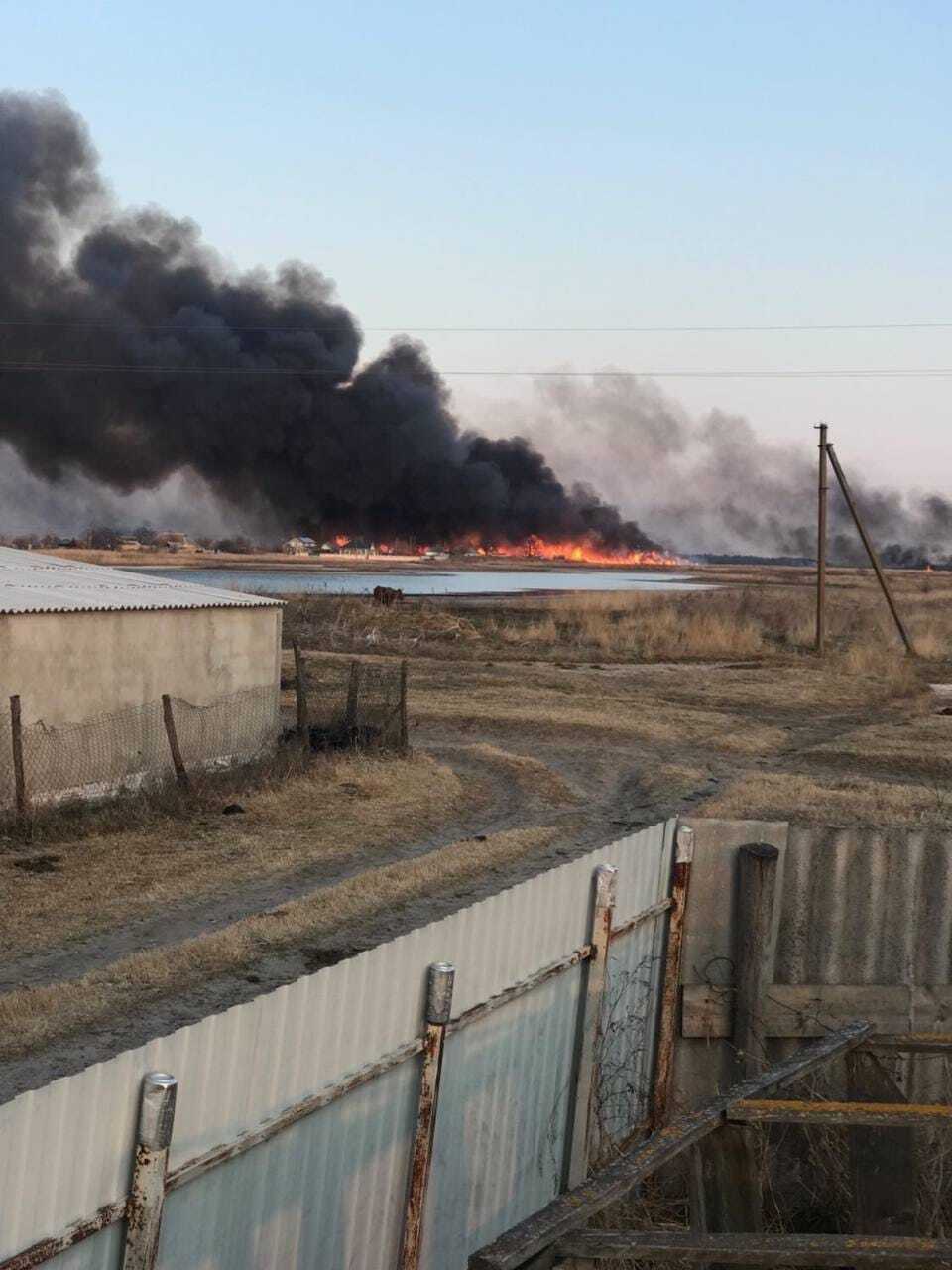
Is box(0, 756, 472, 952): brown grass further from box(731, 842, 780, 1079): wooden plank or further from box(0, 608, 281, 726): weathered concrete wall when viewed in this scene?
box(731, 842, 780, 1079): wooden plank

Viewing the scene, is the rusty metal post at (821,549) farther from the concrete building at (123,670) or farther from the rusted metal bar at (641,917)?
the rusted metal bar at (641,917)

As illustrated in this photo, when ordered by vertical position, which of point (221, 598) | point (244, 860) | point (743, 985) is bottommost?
point (244, 860)

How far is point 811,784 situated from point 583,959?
12.7 metres

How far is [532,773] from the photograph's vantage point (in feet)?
63.4

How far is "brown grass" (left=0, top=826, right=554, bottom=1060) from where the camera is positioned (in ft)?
29.1

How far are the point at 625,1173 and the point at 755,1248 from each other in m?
0.50

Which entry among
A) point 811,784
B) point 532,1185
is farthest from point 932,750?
point 532,1185

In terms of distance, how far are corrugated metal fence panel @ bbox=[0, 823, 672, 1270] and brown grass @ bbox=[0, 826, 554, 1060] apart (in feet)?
13.7

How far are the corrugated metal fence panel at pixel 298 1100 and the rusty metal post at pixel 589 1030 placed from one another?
7.3 inches

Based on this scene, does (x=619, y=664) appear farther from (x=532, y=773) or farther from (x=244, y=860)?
(x=244, y=860)

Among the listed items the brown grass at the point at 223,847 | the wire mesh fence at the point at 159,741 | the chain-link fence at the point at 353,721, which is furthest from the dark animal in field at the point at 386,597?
the brown grass at the point at 223,847

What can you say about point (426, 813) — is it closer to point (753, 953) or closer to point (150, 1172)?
point (753, 953)

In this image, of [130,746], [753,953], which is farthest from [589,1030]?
[130,746]

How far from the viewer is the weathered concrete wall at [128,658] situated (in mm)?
16016
